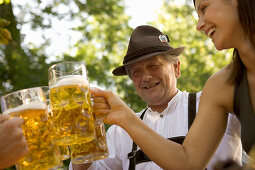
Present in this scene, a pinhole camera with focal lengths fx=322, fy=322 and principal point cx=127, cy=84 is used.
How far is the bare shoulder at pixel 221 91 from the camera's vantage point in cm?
190

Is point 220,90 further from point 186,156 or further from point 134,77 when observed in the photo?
point 134,77

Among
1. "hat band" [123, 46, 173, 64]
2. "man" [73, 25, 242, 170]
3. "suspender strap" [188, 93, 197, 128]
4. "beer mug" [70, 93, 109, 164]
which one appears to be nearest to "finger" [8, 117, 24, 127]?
"beer mug" [70, 93, 109, 164]

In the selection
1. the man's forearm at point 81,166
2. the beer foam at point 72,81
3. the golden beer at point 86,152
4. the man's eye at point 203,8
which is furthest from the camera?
the man's forearm at point 81,166

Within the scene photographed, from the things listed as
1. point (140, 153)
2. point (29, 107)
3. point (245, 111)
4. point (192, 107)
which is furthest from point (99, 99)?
point (192, 107)

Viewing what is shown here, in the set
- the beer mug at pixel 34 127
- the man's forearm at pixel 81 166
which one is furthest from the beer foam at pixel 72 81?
the man's forearm at pixel 81 166

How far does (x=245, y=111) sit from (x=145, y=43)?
137 centimetres

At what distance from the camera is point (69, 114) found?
136 centimetres

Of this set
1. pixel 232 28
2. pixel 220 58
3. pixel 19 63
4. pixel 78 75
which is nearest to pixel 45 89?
pixel 78 75

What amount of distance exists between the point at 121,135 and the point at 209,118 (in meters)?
1.22

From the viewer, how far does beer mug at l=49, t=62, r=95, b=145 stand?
136cm

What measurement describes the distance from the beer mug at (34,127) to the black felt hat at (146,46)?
1.65 m

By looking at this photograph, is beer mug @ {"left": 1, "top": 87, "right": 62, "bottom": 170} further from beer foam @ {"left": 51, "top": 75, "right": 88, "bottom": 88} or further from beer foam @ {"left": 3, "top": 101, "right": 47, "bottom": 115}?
beer foam @ {"left": 51, "top": 75, "right": 88, "bottom": 88}

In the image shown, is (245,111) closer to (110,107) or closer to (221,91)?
(221,91)

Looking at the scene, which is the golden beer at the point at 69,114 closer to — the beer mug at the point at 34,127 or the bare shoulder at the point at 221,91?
the beer mug at the point at 34,127
